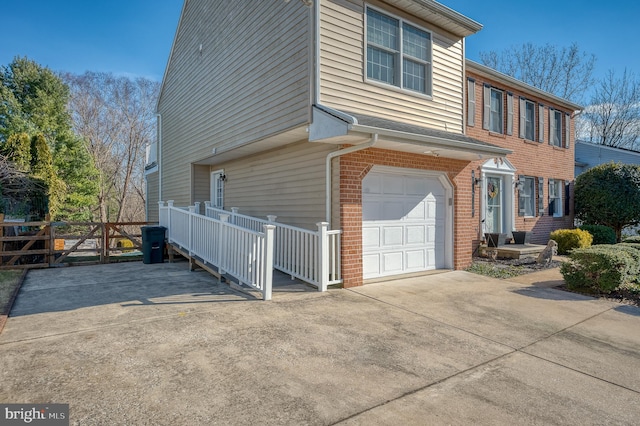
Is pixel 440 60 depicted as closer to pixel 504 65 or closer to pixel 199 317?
pixel 199 317

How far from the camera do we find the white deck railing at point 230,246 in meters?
5.70

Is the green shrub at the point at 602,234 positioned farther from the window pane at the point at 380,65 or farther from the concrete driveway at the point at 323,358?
the window pane at the point at 380,65

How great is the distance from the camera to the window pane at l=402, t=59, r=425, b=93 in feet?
25.1

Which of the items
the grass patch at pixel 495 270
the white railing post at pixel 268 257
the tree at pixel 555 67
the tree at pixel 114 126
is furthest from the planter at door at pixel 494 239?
the tree at pixel 114 126

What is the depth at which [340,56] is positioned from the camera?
6504mm

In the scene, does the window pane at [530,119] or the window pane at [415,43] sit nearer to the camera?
the window pane at [415,43]

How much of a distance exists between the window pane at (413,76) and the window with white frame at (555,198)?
8865 millimetres

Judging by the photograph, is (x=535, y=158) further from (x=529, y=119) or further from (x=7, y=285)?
(x=7, y=285)

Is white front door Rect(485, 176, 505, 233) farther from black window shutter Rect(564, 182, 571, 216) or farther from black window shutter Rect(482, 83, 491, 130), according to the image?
black window shutter Rect(564, 182, 571, 216)

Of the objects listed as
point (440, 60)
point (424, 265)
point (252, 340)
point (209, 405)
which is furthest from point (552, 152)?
point (209, 405)

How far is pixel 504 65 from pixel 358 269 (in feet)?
87.9

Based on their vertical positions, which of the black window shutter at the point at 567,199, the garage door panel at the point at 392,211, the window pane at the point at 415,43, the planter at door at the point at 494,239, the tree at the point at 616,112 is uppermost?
the tree at the point at 616,112

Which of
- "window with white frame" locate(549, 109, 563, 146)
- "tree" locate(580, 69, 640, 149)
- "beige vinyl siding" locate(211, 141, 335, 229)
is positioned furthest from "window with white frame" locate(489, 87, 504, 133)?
"tree" locate(580, 69, 640, 149)

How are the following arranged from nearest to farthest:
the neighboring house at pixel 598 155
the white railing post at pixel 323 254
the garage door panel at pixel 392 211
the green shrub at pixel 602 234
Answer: the white railing post at pixel 323 254 → the garage door panel at pixel 392 211 → the green shrub at pixel 602 234 → the neighboring house at pixel 598 155
